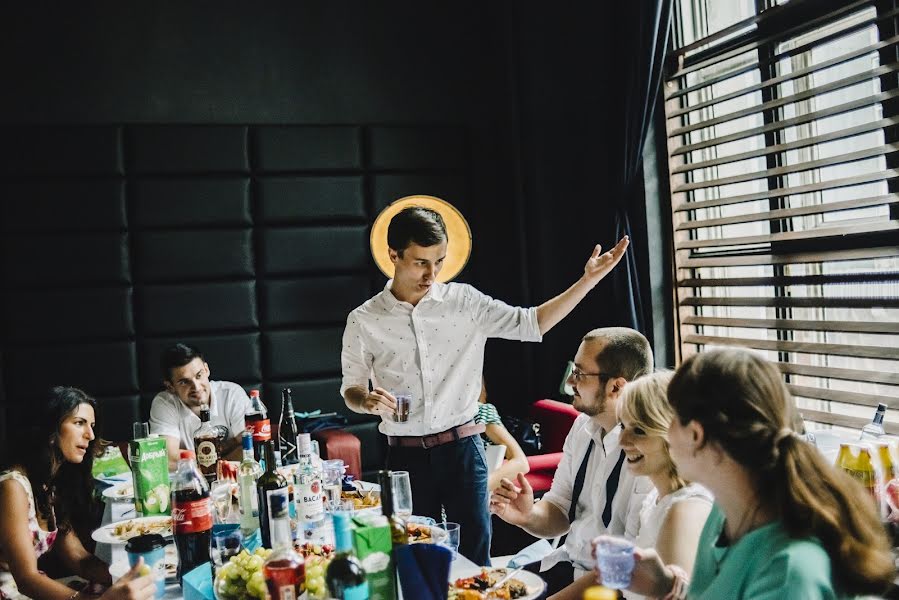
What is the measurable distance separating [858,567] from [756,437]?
22 centimetres

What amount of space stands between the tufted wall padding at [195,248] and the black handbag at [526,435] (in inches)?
34.5

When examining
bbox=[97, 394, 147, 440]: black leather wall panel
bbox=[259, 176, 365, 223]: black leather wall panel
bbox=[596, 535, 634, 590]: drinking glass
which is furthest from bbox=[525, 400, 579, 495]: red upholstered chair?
bbox=[596, 535, 634, 590]: drinking glass

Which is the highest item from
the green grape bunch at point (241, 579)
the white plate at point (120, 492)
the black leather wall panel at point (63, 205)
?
the black leather wall panel at point (63, 205)

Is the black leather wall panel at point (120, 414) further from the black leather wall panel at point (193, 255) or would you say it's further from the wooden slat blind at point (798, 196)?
the wooden slat blind at point (798, 196)

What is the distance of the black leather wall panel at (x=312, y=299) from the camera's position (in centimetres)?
438

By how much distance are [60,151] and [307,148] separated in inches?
47.7

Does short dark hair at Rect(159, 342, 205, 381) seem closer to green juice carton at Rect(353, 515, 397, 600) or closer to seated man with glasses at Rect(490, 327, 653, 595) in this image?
seated man with glasses at Rect(490, 327, 653, 595)

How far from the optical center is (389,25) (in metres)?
4.63

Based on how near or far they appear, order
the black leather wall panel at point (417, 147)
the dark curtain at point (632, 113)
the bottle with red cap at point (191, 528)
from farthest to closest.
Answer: the black leather wall panel at point (417, 147), the dark curtain at point (632, 113), the bottle with red cap at point (191, 528)

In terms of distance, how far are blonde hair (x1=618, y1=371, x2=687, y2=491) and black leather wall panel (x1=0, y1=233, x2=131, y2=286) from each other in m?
3.21

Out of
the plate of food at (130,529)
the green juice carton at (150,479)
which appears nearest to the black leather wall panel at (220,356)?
the green juice carton at (150,479)

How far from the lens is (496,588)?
160 cm

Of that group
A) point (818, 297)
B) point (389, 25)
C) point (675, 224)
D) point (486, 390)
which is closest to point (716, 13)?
point (675, 224)

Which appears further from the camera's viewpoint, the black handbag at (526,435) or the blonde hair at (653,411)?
the black handbag at (526,435)
